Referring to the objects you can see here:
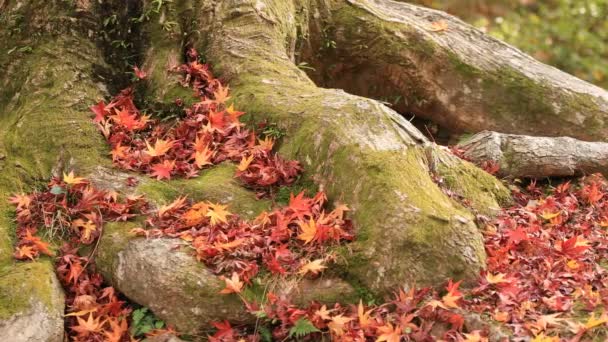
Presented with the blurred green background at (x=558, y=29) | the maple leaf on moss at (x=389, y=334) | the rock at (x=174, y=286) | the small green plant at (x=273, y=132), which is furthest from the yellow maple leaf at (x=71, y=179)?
the blurred green background at (x=558, y=29)

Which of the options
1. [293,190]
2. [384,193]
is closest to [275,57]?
[293,190]

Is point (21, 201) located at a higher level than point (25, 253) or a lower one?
higher

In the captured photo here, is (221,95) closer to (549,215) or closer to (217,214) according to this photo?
(217,214)

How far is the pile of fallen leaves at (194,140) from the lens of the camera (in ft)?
14.6

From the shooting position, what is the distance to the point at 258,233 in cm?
401

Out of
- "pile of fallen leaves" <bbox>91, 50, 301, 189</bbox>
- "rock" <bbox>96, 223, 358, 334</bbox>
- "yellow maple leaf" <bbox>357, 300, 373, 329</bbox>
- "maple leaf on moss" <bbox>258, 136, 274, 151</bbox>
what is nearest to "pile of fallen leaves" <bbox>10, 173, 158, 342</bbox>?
"rock" <bbox>96, 223, 358, 334</bbox>

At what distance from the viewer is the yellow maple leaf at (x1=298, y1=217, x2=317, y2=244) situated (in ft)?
12.7

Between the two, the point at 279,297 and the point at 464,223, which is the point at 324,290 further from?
the point at 464,223

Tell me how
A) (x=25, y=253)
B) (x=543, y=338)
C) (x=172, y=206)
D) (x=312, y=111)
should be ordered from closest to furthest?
(x=543, y=338)
(x=25, y=253)
(x=172, y=206)
(x=312, y=111)

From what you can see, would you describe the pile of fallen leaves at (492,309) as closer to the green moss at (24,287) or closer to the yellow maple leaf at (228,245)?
the yellow maple leaf at (228,245)

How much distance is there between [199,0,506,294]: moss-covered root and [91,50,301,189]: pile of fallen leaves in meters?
0.15

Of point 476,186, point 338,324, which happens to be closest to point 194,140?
point 338,324

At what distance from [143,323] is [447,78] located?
13.2ft

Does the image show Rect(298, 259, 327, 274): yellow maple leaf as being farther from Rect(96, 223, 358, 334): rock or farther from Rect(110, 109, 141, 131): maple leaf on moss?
Rect(110, 109, 141, 131): maple leaf on moss
